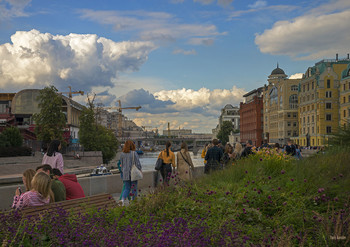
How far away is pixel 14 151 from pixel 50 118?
1131 cm

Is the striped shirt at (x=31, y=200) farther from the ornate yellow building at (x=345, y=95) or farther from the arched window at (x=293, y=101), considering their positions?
the arched window at (x=293, y=101)

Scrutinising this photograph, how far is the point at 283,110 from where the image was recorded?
333ft

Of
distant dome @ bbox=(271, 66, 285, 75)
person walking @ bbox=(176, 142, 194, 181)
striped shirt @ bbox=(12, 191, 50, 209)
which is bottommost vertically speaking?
striped shirt @ bbox=(12, 191, 50, 209)

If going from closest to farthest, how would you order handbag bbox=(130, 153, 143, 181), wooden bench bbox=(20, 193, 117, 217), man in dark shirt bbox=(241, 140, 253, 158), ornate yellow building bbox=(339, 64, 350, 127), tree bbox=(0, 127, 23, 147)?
1. wooden bench bbox=(20, 193, 117, 217)
2. handbag bbox=(130, 153, 143, 181)
3. man in dark shirt bbox=(241, 140, 253, 158)
4. tree bbox=(0, 127, 23, 147)
5. ornate yellow building bbox=(339, 64, 350, 127)

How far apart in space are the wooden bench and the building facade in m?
121

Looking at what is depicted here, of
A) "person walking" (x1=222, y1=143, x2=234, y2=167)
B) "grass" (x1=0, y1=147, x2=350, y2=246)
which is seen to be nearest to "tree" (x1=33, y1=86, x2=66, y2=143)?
"person walking" (x1=222, y1=143, x2=234, y2=167)

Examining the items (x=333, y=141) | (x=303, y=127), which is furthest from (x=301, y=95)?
(x=333, y=141)

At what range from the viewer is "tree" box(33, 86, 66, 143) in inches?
2470

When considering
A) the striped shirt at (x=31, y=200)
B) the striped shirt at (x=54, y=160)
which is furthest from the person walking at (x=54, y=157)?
the striped shirt at (x=31, y=200)

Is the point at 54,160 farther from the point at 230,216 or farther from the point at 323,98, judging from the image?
the point at 323,98

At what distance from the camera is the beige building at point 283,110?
101 metres

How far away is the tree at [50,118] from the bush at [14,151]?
7601mm

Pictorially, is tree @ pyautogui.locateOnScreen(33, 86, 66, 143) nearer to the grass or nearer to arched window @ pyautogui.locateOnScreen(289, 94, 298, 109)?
the grass

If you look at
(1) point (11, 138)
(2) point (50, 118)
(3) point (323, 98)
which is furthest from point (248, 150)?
(3) point (323, 98)
